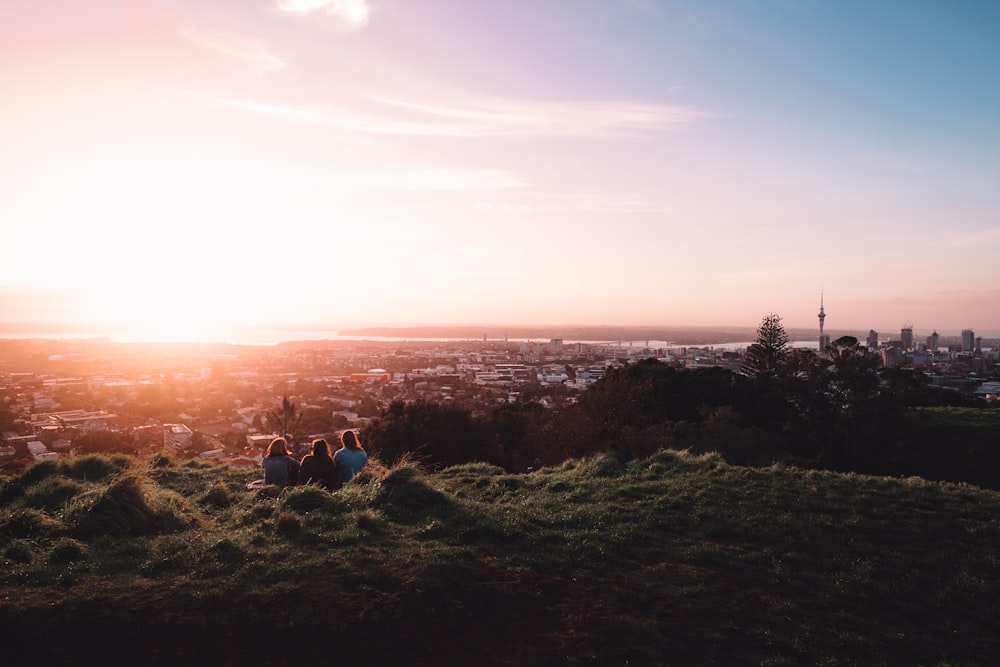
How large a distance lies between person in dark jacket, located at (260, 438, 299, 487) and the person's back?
599 mm

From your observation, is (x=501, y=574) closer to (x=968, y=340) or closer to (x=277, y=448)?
(x=277, y=448)

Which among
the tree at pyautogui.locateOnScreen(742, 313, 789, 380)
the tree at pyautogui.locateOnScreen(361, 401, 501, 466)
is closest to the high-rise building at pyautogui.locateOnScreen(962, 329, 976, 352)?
the tree at pyautogui.locateOnScreen(742, 313, 789, 380)

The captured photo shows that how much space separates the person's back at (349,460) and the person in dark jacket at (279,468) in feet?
1.97

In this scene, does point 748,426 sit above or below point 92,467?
below

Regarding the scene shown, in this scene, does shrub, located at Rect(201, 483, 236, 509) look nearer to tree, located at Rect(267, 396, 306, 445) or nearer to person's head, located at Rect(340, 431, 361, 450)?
person's head, located at Rect(340, 431, 361, 450)

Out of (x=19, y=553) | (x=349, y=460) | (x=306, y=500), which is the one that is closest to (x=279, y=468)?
Result: (x=349, y=460)

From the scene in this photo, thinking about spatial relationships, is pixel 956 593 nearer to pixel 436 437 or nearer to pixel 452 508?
pixel 452 508

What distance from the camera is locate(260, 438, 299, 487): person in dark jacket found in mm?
8367

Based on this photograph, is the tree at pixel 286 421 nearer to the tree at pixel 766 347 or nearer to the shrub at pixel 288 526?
the shrub at pixel 288 526

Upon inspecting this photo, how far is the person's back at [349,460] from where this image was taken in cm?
885

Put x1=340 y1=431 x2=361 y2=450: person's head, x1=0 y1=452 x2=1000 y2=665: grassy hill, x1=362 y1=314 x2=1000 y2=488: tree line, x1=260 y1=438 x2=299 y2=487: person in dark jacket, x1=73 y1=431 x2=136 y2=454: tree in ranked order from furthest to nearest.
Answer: x1=362 y1=314 x2=1000 y2=488: tree line
x1=73 y1=431 x2=136 y2=454: tree
x1=340 y1=431 x2=361 y2=450: person's head
x1=260 y1=438 x2=299 y2=487: person in dark jacket
x1=0 y1=452 x2=1000 y2=665: grassy hill

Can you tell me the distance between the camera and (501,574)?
17.0 feet

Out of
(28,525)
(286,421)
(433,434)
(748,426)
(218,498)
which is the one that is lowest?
(433,434)

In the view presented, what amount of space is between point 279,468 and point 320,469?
54cm
